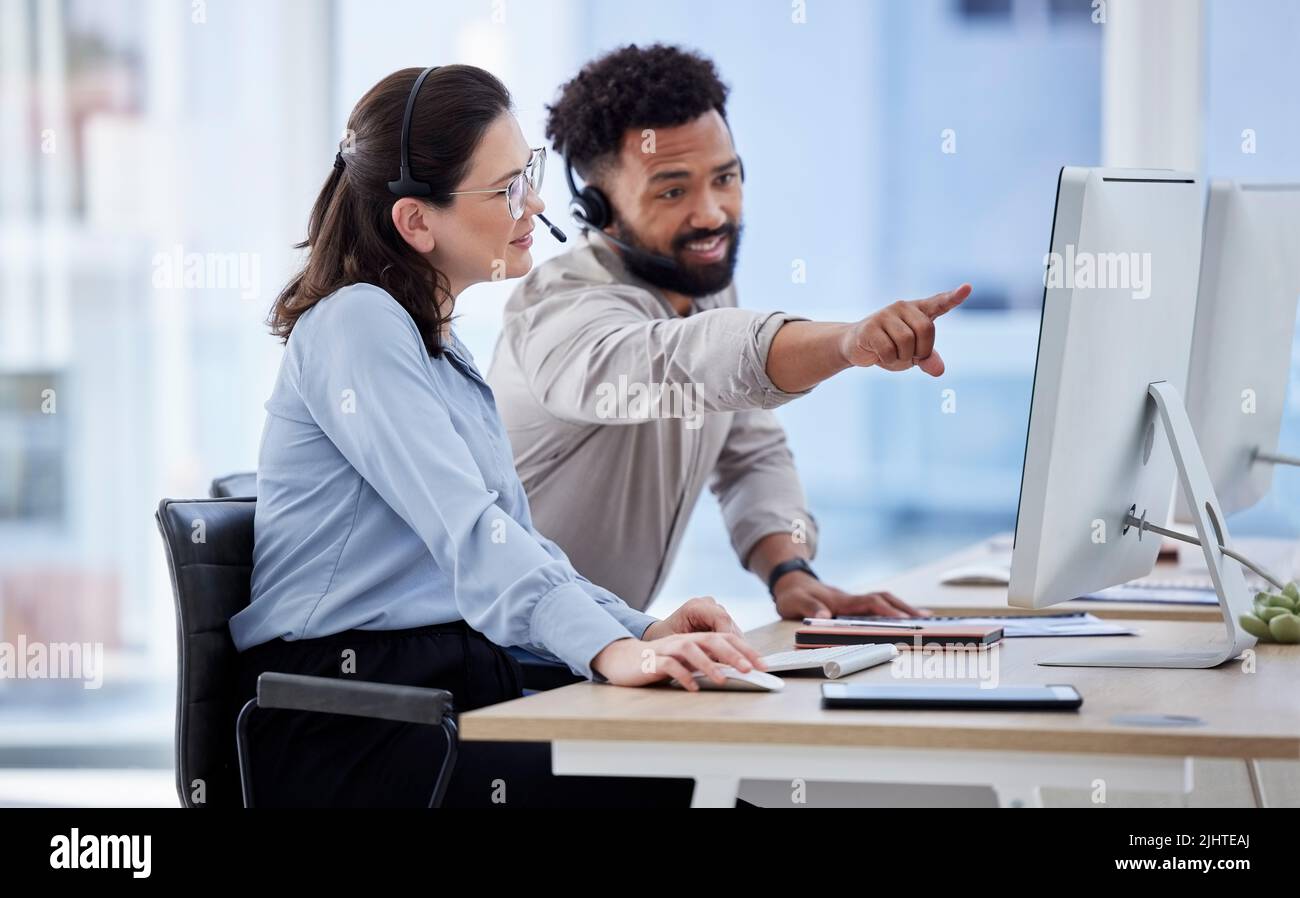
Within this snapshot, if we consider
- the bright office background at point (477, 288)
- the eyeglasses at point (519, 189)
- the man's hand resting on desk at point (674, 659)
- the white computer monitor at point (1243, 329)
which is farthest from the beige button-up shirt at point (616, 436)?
the bright office background at point (477, 288)

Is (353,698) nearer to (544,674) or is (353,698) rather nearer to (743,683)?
(743,683)

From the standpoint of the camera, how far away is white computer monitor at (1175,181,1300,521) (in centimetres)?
176

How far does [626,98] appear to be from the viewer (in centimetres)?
212

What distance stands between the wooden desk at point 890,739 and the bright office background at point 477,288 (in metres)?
2.71

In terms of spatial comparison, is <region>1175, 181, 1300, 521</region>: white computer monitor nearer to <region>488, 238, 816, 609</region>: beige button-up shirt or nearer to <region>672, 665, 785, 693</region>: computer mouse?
<region>488, 238, 816, 609</region>: beige button-up shirt

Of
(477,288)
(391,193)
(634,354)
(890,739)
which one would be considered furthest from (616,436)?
(477,288)

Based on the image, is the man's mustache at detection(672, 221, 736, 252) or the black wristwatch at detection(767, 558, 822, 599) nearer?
the black wristwatch at detection(767, 558, 822, 599)

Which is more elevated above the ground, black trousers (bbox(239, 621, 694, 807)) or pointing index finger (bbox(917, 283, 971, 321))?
pointing index finger (bbox(917, 283, 971, 321))

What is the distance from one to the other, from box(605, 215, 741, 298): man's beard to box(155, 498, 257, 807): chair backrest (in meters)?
0.84

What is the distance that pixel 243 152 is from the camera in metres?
3.55

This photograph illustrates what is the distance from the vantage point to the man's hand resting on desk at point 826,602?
180 centimetres

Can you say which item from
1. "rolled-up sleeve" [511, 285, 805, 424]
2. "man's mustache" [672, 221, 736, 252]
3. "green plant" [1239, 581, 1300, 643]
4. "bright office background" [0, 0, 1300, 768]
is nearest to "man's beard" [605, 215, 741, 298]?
"man's mustache" [672, 221, 736, 252]

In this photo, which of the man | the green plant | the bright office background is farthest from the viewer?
the bright office background

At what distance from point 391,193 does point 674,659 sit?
65cm
